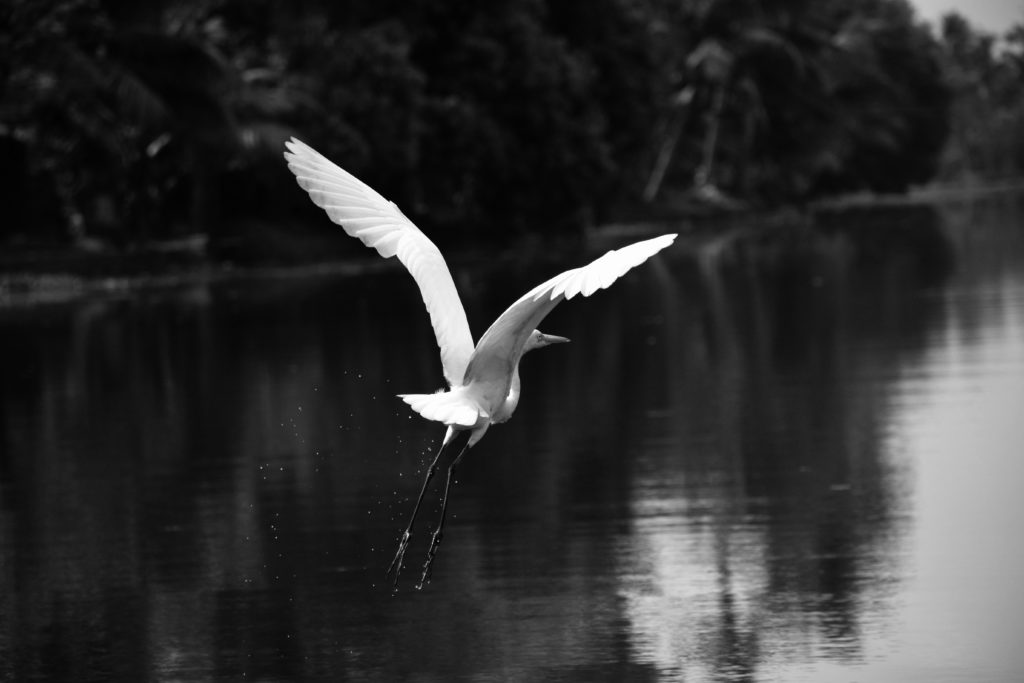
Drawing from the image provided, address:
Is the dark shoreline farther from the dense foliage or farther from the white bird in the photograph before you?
the white bird

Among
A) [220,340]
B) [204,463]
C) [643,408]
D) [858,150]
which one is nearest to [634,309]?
[220,340]

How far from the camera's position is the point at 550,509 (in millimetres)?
9773

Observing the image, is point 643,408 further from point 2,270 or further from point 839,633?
→ point 2,270

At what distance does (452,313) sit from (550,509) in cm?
261

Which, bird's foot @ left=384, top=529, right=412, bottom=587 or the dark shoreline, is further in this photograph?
the dark shoreline

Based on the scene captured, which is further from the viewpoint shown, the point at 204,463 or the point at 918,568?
the point at 204,463

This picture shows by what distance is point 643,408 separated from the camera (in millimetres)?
13414

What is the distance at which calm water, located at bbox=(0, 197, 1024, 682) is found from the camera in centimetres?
706

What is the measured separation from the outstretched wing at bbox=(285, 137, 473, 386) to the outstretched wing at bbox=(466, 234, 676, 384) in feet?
0.70

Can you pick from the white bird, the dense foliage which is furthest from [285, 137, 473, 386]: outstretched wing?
the dense foliage

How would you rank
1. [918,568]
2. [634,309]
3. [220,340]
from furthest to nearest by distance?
1. [634,309]
2. [220,340]
3. [918,568]

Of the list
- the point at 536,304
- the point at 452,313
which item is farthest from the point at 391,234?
the point at 536,304

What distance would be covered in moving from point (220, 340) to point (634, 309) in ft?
16.3

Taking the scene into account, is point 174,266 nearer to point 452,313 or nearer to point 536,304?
point 452,313
